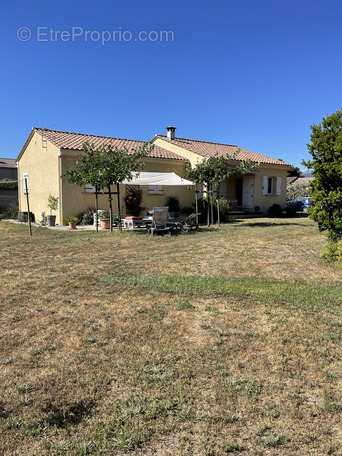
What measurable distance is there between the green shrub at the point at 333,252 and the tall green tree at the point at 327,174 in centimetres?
21

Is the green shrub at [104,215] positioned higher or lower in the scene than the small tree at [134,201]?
lower

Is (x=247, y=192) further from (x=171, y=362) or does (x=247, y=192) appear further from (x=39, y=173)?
(x=171, y=362)

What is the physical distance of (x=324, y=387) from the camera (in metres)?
Result: 3.12

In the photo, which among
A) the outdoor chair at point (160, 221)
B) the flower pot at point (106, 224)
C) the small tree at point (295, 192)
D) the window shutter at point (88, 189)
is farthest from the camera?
the small tree at point (295, 192)

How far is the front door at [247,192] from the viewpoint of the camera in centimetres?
2457

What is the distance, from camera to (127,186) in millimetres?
20078

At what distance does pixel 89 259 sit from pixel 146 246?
245 centimetres

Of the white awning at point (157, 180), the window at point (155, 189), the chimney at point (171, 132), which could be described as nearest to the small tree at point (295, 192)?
the chimney at point (171, 132)

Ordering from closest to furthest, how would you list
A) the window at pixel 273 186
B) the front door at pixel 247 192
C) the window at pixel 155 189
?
the window at pixel 155 189
the front door at pixel 247 192
the window at pixel 273 186

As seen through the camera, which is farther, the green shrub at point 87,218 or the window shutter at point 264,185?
the window shutter at point 264,185

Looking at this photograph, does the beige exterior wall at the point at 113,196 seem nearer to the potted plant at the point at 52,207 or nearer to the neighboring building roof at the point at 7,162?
the potted plant at the point at 52,207

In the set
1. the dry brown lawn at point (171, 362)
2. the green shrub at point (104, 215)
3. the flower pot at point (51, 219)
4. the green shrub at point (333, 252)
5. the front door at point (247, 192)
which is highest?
the front door at point (247, 192)

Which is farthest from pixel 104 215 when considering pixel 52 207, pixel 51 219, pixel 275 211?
pixel 275 211

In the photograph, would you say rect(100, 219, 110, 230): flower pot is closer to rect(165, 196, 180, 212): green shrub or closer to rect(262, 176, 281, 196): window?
rect(165, 196, 180, 212): green shrub
